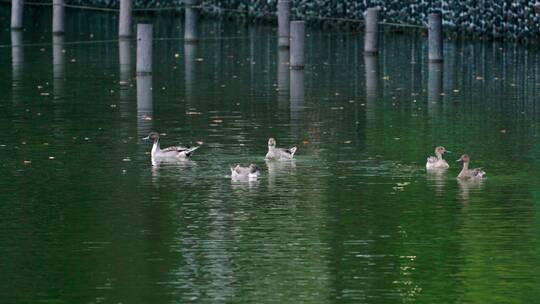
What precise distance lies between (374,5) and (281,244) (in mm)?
30011

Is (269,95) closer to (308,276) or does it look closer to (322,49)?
(322,49)

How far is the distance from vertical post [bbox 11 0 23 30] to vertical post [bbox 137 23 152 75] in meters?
11.5

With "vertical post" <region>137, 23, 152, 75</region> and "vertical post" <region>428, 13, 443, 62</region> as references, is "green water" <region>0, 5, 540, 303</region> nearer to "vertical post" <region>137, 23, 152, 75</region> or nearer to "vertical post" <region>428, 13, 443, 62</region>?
"vertical post" <region>137, 23, 152, 75</region>

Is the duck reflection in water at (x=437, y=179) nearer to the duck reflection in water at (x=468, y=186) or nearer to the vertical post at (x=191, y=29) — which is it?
the duck reflection in water at (x=468, y=186)

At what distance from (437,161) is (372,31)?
17.0 metres

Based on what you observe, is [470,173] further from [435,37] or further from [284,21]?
[284,21]

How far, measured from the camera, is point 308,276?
15062mm

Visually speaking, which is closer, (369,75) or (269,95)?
(269,95)

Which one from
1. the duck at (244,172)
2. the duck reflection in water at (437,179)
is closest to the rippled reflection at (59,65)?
the duck at (244,172)

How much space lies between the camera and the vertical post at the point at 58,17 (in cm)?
4236

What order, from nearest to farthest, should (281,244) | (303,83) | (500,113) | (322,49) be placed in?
(281,244), (500,113), (303,83), (322,49)

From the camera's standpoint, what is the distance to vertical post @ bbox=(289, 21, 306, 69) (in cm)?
3355

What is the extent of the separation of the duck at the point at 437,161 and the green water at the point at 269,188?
14cm

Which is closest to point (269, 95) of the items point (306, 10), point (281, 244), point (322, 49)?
point (322, 49)
